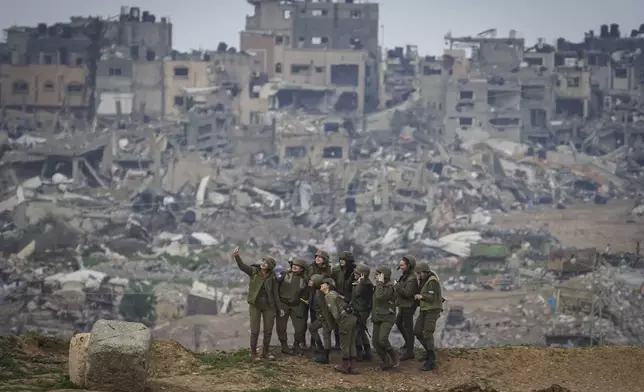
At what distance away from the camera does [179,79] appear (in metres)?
66.7

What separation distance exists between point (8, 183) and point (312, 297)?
46.7 meters

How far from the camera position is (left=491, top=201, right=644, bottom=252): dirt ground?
5303 centimetres

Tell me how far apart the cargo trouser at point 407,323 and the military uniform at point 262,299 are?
4.13 ft

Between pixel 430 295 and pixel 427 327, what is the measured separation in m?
0.33

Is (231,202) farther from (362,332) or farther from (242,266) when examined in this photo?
(242,266)

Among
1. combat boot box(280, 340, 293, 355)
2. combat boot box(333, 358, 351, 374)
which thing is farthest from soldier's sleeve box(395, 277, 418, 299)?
combat boot box(280, 340, 293, 355)

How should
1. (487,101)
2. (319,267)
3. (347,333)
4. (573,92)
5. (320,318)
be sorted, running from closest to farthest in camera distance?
1. (347,333)
2. (320,318)
3. (319,267)
4. (487,101)
5. (573,92)

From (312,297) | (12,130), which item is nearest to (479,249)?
(12,130)

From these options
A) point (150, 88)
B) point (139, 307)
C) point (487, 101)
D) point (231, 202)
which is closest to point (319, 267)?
point (139, 307)

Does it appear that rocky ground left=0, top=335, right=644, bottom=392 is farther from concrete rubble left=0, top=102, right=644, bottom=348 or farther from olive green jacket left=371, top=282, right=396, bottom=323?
concrete rubble left=0, top=102, right=644, bottom=348

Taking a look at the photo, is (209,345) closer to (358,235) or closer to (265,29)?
(358,235)

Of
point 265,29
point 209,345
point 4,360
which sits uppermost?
point 265,29

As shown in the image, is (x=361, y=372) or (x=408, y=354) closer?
(x=361, y=372)

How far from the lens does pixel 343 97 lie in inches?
2699
